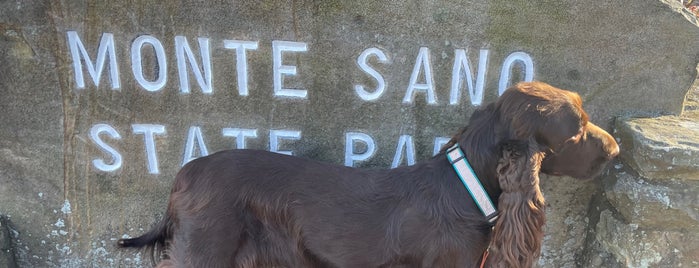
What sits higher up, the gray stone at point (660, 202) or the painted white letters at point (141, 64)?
the painted white letters at point (141, 64)

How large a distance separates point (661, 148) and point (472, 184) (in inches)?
36.3

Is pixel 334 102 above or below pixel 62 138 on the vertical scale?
above

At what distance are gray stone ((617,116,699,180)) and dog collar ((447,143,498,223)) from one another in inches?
33.1

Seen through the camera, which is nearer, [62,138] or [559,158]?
[559,158]

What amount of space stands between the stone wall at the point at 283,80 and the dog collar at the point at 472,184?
63 cm

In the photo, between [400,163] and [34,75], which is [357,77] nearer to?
[400,163]

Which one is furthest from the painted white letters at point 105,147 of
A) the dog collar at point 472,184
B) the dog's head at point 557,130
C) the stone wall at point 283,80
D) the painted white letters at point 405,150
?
the dog's head at point 557,130

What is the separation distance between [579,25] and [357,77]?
116cm

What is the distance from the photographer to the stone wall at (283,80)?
275 cm

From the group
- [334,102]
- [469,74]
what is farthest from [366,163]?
[469,74]

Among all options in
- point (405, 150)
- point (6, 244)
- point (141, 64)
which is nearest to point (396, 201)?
point (405, 150)

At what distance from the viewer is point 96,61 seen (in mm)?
2824

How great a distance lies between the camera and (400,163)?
3006 millimetres

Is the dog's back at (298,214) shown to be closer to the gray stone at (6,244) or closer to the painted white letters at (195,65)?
the painted white letters at (195,65)
